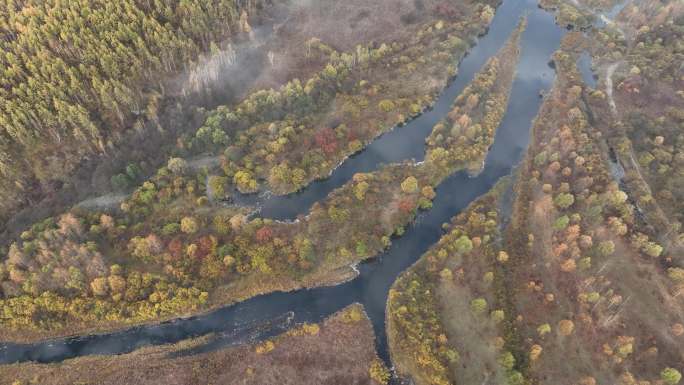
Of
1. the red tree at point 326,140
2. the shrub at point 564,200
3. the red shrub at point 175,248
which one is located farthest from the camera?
the red tree at point 326,140

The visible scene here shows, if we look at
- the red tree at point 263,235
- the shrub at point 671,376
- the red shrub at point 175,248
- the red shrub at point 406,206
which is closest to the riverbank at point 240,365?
the red shrub at point 175,248

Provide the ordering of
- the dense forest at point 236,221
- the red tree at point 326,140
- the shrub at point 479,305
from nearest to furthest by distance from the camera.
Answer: the shrub at point 479,305, the dense forest at point 236,221, the red tree at point 326,140

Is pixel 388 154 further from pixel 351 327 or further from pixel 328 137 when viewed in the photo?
pixel 351 327

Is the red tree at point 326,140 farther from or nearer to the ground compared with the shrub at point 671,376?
farther from the ground

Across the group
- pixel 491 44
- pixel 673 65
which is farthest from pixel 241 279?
pixel 673 65

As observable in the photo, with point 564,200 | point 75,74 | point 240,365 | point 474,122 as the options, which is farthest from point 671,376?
point 75,74

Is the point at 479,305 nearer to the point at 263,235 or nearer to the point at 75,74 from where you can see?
the point at 263,235

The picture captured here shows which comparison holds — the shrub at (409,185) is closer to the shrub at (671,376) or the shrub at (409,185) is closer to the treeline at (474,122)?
the treeline at (474,122)
